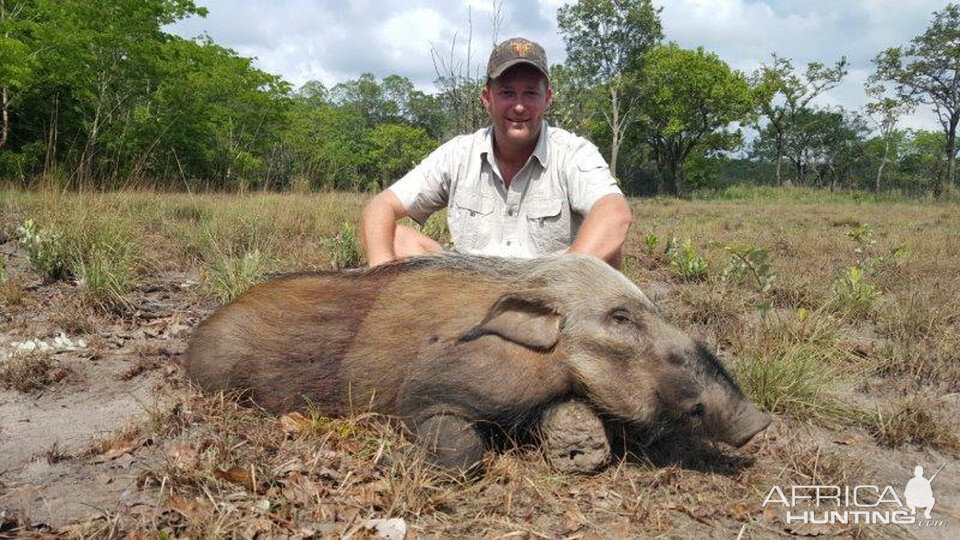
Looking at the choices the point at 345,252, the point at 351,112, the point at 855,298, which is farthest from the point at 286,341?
the point at 351,112

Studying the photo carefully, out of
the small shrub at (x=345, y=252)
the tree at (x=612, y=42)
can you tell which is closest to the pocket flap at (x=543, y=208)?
the small shrub at (x=345, y=252)

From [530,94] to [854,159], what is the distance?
198 feet

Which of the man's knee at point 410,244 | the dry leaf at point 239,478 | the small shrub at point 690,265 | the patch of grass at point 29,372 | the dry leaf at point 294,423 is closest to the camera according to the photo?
the dry leaf at point 239,478

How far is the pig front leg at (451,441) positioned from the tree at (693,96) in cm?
3901

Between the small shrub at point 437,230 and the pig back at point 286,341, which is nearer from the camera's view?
the pig back at point 286,341

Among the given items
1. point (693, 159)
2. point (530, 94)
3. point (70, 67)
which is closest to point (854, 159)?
point (693, 159)

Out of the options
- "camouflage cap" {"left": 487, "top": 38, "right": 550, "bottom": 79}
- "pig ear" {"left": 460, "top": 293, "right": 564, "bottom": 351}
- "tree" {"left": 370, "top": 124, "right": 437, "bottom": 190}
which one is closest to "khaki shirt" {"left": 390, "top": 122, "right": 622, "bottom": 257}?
"camouflage cap" {"left": 487, "top": 38, "right": 550, "bottom": 79}

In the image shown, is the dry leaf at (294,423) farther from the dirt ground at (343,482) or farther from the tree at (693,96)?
the tree at (693,96)

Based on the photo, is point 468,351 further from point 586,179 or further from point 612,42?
point 612,42

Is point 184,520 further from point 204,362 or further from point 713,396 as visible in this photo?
point 713,396

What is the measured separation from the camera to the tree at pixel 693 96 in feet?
125

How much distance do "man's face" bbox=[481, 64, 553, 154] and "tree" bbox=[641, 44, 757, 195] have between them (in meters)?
37.0

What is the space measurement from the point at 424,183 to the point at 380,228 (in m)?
0.51

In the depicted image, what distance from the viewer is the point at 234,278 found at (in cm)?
505
